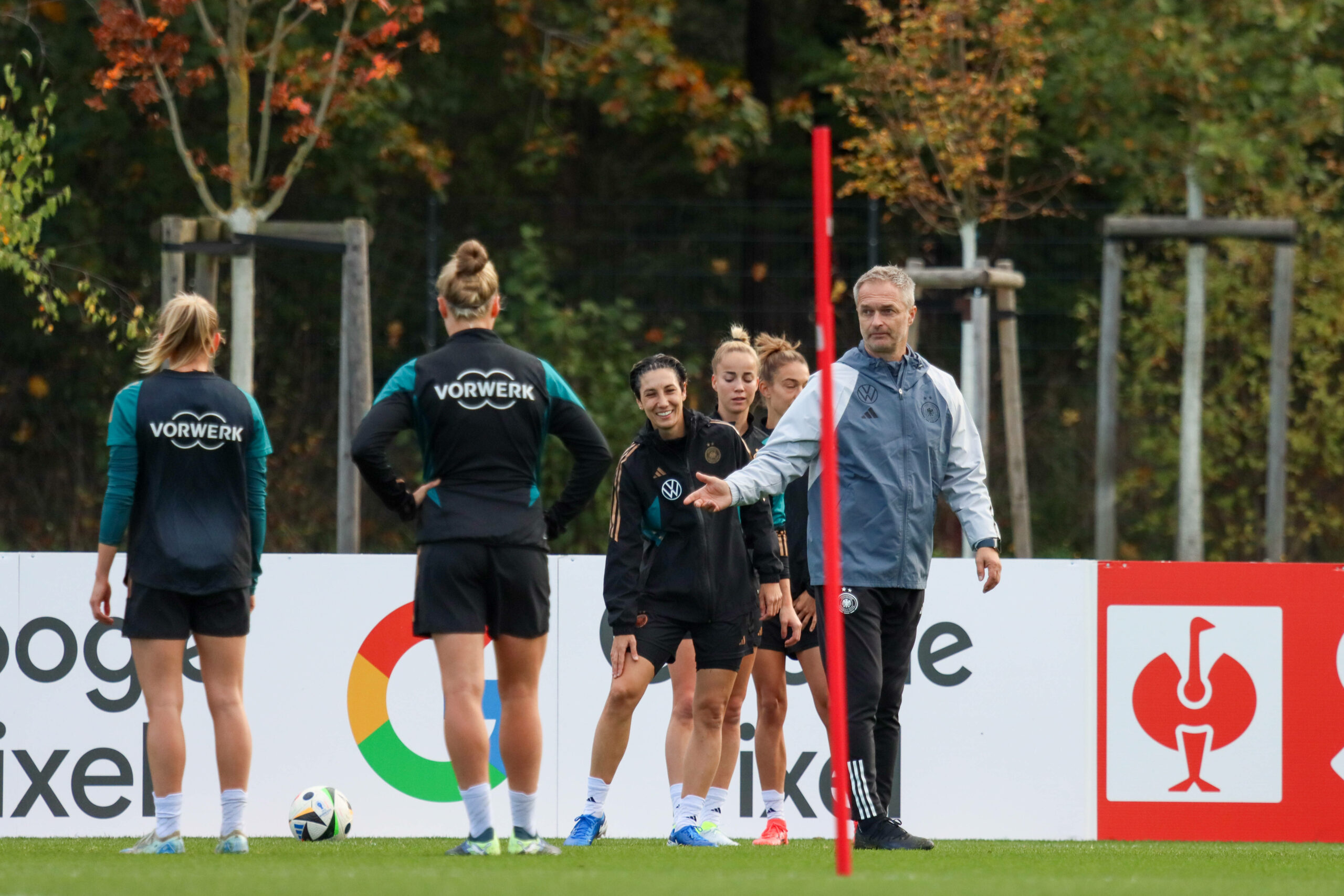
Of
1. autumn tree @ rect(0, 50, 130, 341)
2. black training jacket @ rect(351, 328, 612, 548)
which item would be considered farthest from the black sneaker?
autumn tree @ rect(0, 50, 130, 341)

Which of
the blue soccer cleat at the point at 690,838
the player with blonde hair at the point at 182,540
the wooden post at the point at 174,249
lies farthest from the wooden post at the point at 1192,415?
the player with blonde hair at the point at 182,540

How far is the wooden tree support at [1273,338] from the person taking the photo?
Result: 385 inches

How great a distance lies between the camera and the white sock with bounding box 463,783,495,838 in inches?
210

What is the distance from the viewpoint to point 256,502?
5918mm

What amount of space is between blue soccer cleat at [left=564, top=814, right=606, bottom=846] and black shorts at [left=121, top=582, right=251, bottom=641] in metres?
1.41

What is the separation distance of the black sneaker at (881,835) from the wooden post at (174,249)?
520 centimetres

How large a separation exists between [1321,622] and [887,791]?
273 centimetres

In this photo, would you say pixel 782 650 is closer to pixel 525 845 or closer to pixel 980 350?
pixel 525 845

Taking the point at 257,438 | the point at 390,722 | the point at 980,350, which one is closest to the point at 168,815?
the point at 257,438

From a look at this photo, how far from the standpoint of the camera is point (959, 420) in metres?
6.08

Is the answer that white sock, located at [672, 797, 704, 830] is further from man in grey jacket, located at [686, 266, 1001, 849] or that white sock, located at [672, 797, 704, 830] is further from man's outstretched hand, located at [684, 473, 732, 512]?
man's outstretched hand, located at [684, 473, 732, 512]

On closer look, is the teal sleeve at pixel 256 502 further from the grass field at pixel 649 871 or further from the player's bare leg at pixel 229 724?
the grass field at pixel 649 871

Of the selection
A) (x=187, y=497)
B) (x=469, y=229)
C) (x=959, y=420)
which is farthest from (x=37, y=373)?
(x=959, y=420)

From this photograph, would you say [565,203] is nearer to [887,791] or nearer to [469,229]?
[469,229]
